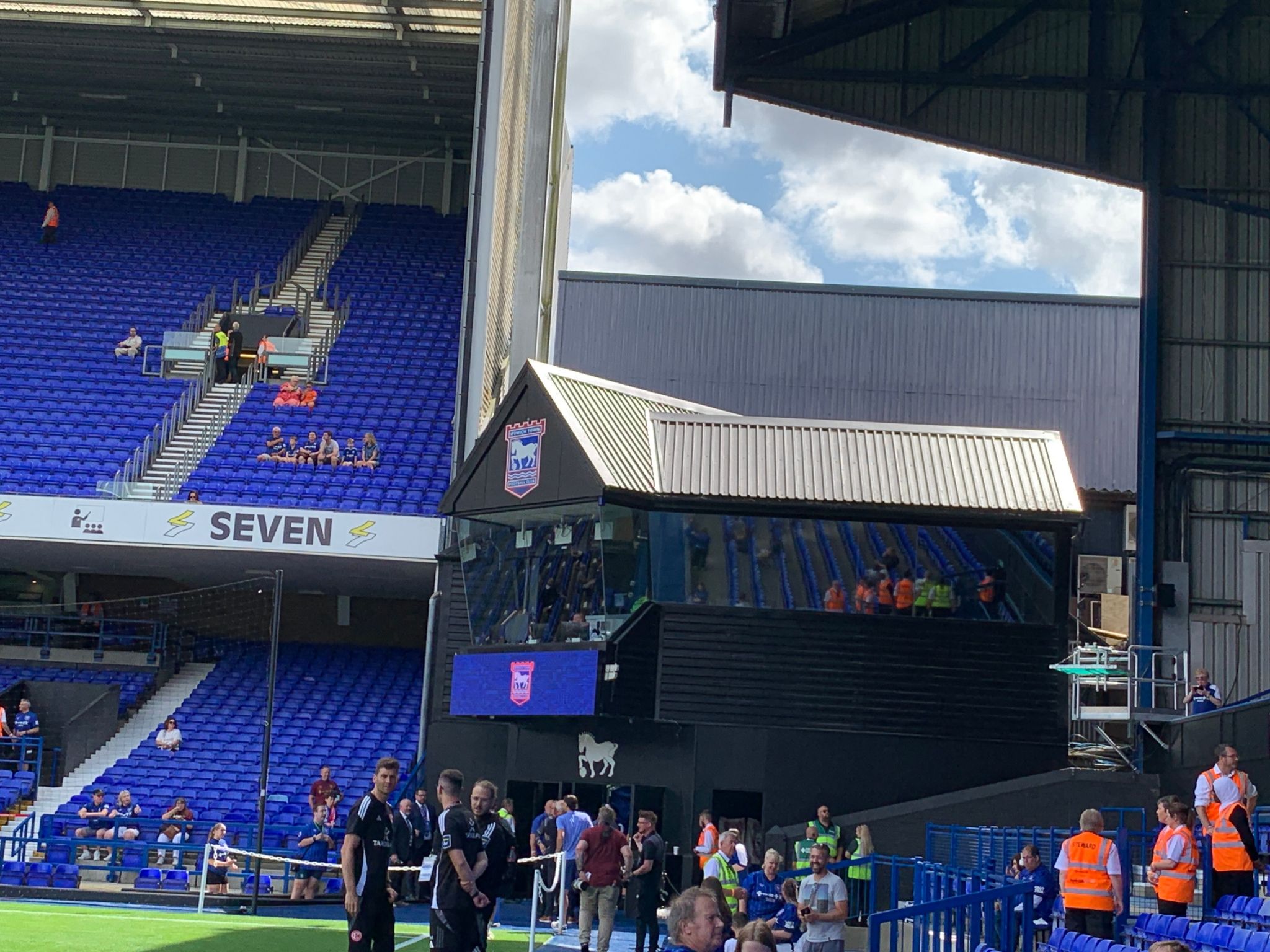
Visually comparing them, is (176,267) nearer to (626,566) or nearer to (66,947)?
(626,566)

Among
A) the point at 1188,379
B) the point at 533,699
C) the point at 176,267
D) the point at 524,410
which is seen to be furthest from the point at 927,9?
the point at 176,267

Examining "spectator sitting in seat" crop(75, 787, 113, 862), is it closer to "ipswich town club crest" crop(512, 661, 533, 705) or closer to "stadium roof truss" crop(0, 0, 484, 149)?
"ipswich town club crest" crop(512, 661, 533, 705)

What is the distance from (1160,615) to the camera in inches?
1085

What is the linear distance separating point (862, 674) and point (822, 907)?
11.5 metres

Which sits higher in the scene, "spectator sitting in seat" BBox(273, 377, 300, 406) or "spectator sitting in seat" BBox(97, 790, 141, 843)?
"spectator sitting in seat" BBox(273, 377, 300, 406)

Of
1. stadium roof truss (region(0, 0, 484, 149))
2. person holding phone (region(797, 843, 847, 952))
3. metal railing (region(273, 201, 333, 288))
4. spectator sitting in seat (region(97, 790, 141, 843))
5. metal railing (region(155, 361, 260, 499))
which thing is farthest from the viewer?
metal railing (region(273, 201, 333, 288))

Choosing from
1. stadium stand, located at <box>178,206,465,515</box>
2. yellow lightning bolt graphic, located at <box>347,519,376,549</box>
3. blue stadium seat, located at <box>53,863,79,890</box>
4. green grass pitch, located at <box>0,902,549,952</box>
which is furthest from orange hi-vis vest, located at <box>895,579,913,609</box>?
blue stadium seat, located at <box>53,863,79,890</box>

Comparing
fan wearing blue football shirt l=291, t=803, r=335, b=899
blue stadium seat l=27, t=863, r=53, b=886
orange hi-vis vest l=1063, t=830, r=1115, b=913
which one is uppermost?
orange hi-vis vest l=1063, t=830, r=1115, b=913

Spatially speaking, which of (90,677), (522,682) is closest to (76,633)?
(90,677)

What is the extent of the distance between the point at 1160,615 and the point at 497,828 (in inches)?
676

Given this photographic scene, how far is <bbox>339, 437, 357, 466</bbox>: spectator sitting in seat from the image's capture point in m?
33.9

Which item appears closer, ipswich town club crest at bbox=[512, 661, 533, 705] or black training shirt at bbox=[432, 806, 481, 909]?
black training shirt at bbox=[432, 806, 481, 909]

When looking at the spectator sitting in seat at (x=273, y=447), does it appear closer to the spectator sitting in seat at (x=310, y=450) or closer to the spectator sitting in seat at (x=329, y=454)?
the spectator sitting in seat at (x=310, y=450)

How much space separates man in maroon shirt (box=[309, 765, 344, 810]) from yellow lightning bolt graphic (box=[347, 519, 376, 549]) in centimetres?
447
